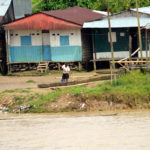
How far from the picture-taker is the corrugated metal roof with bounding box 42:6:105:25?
24.7m

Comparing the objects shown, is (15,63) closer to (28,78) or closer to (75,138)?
(28,78)

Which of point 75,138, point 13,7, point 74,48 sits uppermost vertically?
point 13,7

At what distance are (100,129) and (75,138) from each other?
46.3 inches

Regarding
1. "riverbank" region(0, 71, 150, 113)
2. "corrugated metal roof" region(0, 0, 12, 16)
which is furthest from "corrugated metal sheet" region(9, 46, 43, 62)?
"riverbank" region(0, 71, 150, 113)

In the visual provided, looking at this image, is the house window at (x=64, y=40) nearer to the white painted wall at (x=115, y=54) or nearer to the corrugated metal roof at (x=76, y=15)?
the corrugated metal roof at (x=76, y=15)

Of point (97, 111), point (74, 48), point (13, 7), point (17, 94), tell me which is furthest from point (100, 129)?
point (13, 7)

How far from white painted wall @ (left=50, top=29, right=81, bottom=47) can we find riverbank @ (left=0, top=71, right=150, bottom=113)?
7.66 m

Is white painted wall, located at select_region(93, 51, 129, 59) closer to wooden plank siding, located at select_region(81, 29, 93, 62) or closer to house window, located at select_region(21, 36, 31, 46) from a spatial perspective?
wooden plank siding, located at select_region(81, 29, 93, 62)

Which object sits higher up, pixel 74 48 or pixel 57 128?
pixel 74 48

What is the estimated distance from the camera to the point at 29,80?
Answer: 70.1 ft

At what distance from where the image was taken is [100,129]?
13.2 m

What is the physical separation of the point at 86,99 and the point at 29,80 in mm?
5930

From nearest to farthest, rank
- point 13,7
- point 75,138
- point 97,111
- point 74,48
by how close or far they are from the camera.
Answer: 1. point 75,138
2. point 97,111
3. point 74,48
4. point 13,7

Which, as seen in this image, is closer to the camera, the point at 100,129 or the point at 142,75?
the point at 100,129
